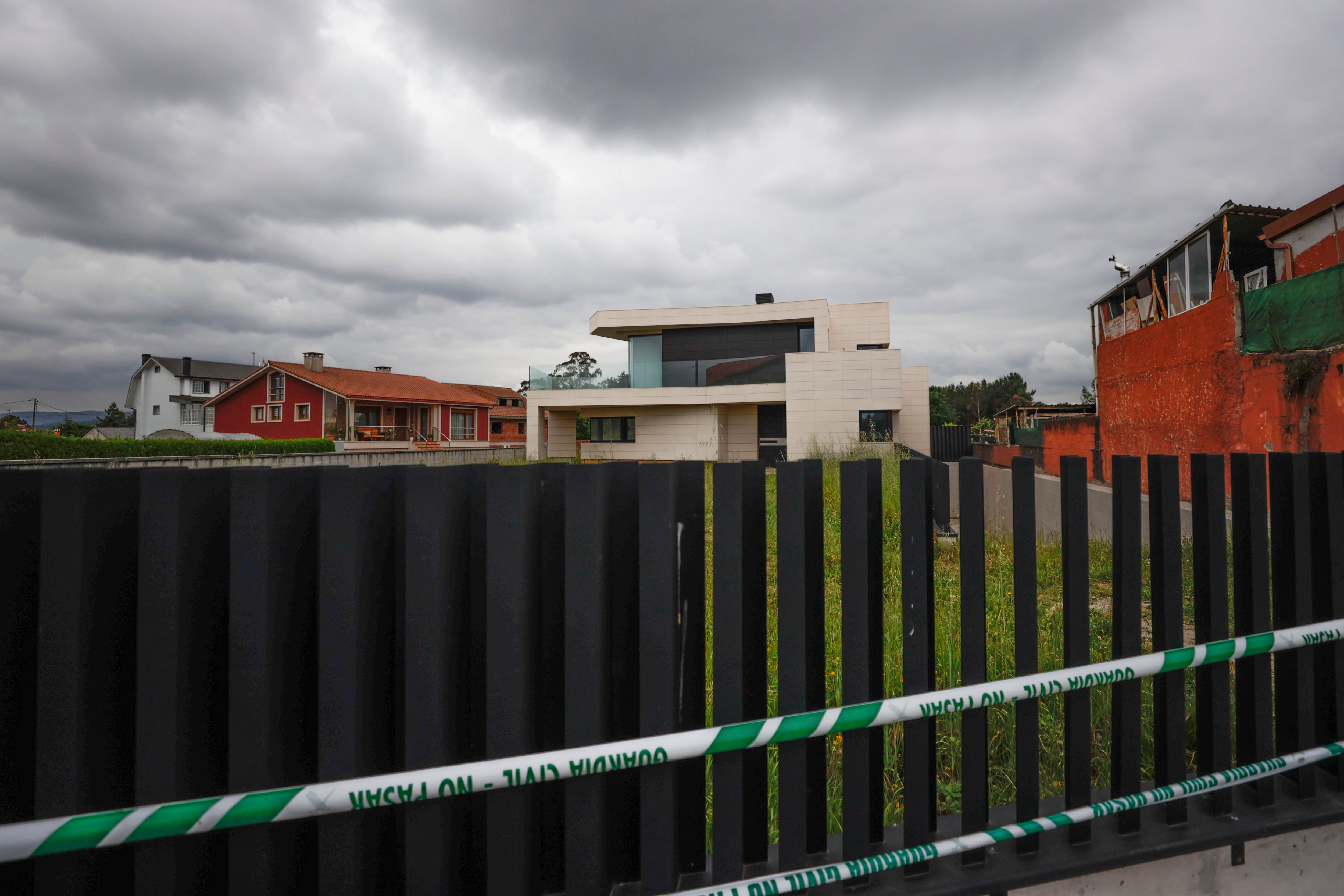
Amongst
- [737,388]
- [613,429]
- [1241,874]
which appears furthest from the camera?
[613,429]

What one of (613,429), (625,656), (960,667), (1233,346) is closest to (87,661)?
(625,656)

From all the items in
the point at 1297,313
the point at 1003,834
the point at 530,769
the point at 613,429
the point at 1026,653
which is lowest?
the point at 1003,834

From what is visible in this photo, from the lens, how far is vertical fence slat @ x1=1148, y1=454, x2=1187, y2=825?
6.35 ft

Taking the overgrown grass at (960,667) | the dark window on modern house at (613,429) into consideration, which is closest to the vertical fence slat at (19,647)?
the overgrown grass at (960,667)

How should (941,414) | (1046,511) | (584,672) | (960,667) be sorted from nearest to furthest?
1. (584,672)
2. (960,667)
3. (1046,511)
4. (941,414)

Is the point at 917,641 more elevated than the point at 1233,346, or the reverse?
the point at 1233,346

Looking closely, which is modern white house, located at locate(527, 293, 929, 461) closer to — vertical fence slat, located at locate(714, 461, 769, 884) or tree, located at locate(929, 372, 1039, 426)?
vertical fence slat, located at locate(714, 461, 769, 884)

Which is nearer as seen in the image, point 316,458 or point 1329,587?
point 1329,587

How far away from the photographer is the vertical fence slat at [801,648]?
1633 mm

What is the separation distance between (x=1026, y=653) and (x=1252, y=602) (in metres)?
0.98

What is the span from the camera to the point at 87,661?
4.15ft

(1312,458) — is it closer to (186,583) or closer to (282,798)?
(282,798)

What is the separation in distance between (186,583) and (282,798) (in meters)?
0.49

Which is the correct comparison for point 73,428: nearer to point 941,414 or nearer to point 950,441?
point 950,441
